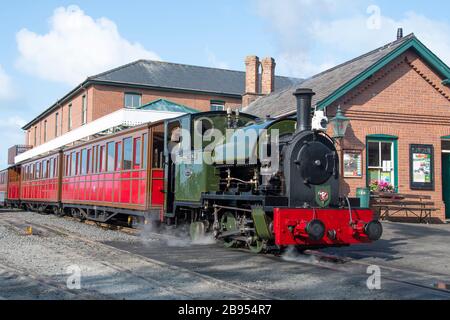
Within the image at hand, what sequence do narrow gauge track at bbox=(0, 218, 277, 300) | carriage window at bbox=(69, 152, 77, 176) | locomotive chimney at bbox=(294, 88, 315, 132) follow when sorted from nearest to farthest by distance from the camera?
narrow gauge track at bbox=(0, 218, 277, 300) < locomotive chimney at bbox=(294, 88, 315, 132) < carriage window at bbox=(69, 152, 77, 176)

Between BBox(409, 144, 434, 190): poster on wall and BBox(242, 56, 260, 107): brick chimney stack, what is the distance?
9706mm

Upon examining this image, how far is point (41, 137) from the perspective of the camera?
45.9 meters

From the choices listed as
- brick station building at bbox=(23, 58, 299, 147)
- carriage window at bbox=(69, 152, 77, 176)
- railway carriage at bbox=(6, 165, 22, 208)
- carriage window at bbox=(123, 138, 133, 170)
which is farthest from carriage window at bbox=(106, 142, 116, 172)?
brick station building at bbox=(23, 58, 299, 147)

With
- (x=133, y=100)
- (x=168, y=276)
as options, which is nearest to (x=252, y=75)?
(x=133, y=100)

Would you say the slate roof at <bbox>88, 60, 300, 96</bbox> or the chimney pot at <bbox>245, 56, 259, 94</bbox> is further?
the slate roof at <bbox>88, 60, 300, 96</bbox>

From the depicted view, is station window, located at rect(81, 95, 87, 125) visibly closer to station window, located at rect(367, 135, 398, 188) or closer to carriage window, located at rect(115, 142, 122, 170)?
carriage window, located at rect(115, 142, 122, 170)

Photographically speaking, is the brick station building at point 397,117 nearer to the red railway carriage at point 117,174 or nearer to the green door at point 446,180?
the green door at point 446,180

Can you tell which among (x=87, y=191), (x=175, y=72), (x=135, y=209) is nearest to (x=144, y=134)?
(x=135, y=209)

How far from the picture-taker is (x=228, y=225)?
9422 mm

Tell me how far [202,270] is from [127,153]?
21.5ft

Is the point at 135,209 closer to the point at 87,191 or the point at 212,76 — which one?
the point at 87,191

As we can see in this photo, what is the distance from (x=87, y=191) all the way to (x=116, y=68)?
18.7 meters

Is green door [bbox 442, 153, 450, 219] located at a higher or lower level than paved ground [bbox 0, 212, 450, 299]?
higher

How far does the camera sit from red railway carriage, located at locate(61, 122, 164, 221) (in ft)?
38.8
